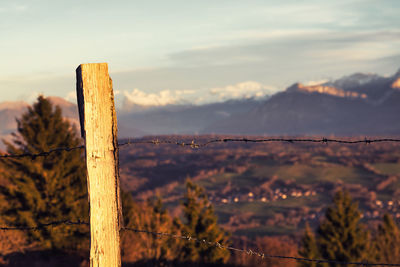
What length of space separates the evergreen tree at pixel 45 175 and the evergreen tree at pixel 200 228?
9542mm

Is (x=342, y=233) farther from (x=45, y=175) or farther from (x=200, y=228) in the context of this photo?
(x=45, y=175)

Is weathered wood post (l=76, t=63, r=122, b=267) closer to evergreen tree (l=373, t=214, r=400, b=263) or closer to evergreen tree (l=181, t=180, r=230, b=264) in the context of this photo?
evergreen tree (l=181, t=180, r=230, b=264)

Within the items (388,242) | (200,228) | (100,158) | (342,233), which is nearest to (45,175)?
(200,228)

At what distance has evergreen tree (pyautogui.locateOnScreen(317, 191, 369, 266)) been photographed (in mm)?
49000

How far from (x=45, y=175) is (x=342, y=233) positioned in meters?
29.8

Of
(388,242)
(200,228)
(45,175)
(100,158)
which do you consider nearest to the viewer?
(100,158)

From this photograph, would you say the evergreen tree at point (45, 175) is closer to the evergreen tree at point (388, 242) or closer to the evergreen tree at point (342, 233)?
the evergreen tree at point (342, 233)

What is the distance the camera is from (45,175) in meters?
45.5

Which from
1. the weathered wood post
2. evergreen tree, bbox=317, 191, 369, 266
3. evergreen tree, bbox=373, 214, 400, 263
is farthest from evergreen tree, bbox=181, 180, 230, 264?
the weathered wood post

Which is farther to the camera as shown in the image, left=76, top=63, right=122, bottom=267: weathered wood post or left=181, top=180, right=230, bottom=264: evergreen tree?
left=181, top=180, right=230, bottom=264: evergreen tree

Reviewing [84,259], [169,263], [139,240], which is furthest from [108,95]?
[139,240]

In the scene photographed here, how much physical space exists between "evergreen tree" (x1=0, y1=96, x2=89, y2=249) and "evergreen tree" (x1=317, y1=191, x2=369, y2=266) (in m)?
23.5

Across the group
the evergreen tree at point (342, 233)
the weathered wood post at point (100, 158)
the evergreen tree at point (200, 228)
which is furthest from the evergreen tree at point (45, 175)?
the weathered wood post at point (100, 158)

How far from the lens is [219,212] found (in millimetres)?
174750
